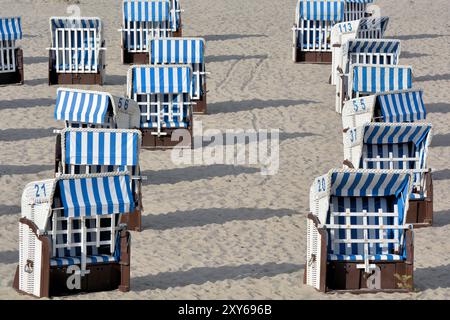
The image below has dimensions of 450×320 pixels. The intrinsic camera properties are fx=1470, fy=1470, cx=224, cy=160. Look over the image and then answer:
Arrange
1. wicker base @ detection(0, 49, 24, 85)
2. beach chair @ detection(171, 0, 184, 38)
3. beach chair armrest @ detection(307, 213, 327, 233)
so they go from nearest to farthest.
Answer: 1. beach chair armrest @ detection(307, 213, 327, 233)
2. wicker base @ detection(0, 49, 24, 85)
3. beach chair @ detection(171, 0, 184, 38)

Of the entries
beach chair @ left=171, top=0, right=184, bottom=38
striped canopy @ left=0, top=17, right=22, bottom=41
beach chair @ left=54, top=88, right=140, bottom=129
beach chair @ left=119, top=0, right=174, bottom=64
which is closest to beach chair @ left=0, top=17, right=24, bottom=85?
striped canopy @ left=0, top=17, right=22, bottom=41

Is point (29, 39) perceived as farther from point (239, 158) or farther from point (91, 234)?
point (91, 234)

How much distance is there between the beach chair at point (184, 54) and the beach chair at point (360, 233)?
10270mm

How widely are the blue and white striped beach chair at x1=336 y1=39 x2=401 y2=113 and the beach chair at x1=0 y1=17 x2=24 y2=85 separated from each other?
6.71 m

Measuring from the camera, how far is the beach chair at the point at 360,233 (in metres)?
17.6

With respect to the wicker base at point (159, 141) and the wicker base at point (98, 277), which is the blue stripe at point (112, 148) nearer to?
the wicker base at point (98, 277)

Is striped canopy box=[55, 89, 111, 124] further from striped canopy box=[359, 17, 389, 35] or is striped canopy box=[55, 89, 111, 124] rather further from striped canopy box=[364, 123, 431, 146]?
striped canopy box=[359, 17, 389, 35]

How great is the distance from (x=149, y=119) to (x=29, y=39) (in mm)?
11980

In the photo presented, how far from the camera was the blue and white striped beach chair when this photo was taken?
1109 inches

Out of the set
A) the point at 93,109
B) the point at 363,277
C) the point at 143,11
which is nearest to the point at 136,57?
the point at 143,11

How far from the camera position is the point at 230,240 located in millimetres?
20031

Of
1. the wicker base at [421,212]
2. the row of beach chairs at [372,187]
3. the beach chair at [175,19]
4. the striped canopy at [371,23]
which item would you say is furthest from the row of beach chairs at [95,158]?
the striped canopy at [371,23]

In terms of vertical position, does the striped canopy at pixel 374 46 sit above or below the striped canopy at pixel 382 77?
above

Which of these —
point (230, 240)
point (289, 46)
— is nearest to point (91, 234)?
point (230, 240)
